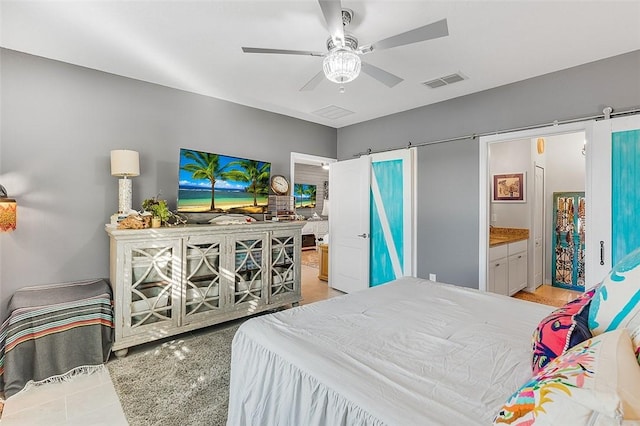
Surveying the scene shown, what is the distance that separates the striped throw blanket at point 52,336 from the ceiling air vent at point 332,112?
319 cm

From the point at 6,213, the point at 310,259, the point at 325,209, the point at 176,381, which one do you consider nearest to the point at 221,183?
the point at 6,213

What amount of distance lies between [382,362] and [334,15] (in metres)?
1.71

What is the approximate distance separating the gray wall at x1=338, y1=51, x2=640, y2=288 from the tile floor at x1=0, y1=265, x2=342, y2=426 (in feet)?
11.1

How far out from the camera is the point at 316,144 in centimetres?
482

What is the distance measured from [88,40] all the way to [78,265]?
197 cm

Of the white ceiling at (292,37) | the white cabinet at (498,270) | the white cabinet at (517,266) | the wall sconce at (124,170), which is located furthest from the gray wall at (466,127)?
the wall sconce at (124,170)

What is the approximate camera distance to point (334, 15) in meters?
1.62

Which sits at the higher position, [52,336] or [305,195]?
[305,195]

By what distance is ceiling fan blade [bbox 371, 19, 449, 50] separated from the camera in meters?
1.66

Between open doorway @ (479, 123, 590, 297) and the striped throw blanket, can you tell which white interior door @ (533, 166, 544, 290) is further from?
the striped throw blanket

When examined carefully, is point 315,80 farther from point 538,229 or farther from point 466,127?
point 538,229

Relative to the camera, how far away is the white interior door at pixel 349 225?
4332mm

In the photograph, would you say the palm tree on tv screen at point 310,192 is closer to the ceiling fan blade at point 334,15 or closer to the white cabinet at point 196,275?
the white cabinet at point 196,275

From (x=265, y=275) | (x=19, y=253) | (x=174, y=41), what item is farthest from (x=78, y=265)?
(x=174, y=41)
